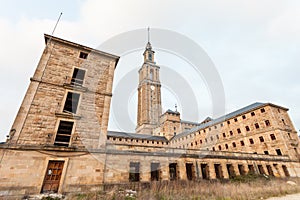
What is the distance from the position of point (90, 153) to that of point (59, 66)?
8719 millimetres

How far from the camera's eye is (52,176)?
9234mm

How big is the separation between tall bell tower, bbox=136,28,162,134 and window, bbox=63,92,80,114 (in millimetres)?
47762

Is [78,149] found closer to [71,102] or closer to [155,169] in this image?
[71,102]

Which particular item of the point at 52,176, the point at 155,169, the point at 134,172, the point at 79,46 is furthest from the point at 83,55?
the point at 155,169

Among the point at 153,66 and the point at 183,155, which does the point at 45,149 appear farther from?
the point at 153,66

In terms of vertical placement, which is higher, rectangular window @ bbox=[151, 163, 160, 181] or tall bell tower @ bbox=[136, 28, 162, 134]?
tall bell tower @ bbox=[136, 28, 162, 134]

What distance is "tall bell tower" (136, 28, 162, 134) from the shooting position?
2388 inches

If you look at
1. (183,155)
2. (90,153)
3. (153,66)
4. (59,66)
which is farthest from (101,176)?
(153,66)

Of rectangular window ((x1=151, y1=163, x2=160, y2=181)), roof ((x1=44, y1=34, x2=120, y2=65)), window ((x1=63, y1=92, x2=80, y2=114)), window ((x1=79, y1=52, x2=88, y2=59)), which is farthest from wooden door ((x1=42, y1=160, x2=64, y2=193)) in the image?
roof ((x1=44, y1=34, x2=120, y2=65))

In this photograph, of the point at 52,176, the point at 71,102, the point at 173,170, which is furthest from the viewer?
the point at 173,170

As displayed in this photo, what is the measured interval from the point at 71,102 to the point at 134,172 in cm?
838

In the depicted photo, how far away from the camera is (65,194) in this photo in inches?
343

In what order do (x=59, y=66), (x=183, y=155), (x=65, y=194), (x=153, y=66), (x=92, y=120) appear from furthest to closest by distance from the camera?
(x=153, y=66), (x=183, y=155), (x=59, y=66), (x=92, y=120), (x=65, y=194)

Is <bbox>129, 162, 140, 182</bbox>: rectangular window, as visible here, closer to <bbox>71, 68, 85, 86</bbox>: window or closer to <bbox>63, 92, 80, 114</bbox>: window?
<bbox>63, 92, 80, 114</bbox>: window
